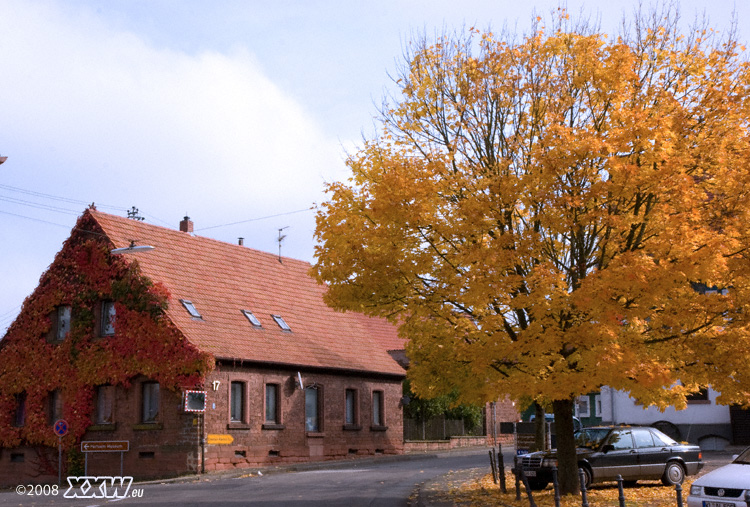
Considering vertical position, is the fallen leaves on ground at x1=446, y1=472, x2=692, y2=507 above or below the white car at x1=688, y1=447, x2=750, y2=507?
below

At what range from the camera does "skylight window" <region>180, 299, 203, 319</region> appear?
3183 cm

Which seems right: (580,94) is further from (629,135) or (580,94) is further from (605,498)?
(605,498)

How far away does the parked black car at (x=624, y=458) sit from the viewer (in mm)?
20078

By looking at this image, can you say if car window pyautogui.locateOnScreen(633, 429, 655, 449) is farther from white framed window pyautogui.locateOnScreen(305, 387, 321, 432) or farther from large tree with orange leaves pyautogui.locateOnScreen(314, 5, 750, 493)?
white framed window pyautogui.locateOnScreen(305, 387, 321, 432)

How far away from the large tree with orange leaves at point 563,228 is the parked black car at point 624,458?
2839 mm

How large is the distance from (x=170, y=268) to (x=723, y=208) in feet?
76.9

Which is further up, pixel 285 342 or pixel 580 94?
pixel 580 94

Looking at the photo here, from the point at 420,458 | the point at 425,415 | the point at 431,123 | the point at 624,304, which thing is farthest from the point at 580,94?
the point at 425,415

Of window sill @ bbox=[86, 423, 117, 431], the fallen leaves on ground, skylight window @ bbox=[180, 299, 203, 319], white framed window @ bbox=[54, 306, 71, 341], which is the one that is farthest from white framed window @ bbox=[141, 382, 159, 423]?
the fallen leaves on ground

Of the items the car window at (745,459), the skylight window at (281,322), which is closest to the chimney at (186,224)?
the skylight window at (281,322)

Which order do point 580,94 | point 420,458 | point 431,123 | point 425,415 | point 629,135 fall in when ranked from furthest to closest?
point 425,415 → point 420,458 → point 431,123 → point 580,94 → point 629,135

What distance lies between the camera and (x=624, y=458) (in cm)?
2047

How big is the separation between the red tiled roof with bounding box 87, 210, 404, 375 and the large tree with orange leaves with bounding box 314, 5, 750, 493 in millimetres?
14676

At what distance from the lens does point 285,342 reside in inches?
1383
